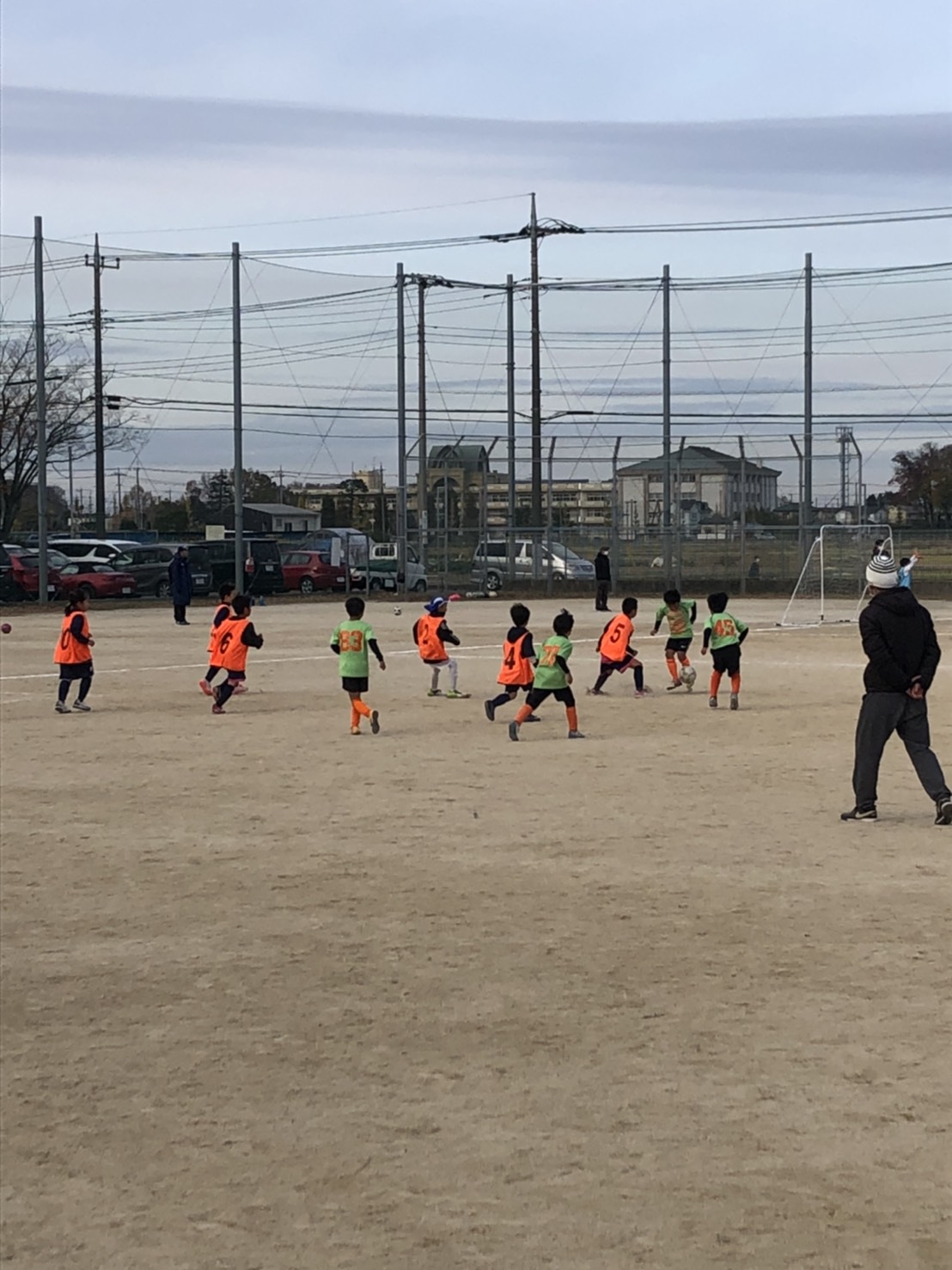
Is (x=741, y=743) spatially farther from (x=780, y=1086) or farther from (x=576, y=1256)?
(x=576, y=1256)

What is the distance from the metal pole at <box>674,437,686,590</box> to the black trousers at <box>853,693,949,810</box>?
3866cm

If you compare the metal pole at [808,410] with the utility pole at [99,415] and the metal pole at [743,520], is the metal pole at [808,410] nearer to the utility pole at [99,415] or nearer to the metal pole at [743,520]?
the metal pole at [743,520]

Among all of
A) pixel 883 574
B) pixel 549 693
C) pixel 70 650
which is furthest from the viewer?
pixel 70 650

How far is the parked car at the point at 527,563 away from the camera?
171ft

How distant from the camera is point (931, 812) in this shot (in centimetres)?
1164

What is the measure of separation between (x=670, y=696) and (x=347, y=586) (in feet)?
101

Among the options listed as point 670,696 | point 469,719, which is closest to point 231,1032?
point 469,719

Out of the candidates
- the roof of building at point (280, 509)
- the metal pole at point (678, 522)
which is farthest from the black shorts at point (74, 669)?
the roof of building at point (280, 509)

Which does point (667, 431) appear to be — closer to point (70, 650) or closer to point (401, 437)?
point (401, 437)

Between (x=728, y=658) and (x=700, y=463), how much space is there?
34139 mm

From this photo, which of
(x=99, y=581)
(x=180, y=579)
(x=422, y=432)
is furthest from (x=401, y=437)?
(x=180, y=579)

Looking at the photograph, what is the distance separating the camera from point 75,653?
18.0m

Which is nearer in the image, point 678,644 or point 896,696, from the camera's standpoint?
point 896,696

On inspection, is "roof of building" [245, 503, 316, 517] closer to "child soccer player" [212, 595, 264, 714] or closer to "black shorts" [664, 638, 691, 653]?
"black shorts" [664, 638, 691, 653]
